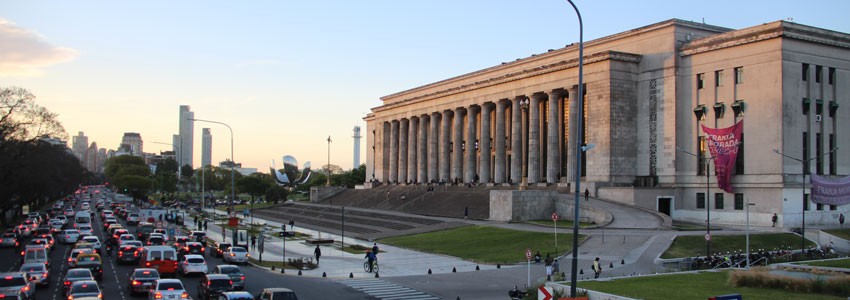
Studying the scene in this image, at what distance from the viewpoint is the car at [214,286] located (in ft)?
98.1

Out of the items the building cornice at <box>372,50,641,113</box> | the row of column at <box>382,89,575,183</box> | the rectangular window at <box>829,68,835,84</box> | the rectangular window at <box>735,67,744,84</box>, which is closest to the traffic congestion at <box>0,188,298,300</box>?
the row of column at <box>382,89,575,183</box>

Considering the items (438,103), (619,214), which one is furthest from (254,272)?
(438,103)

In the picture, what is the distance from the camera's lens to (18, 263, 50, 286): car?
35341mm

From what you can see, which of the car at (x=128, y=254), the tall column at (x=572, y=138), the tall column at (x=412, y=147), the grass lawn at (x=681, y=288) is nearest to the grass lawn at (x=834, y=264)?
the grass lawn at (x=681, y=288)

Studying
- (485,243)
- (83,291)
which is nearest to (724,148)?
(485,243)

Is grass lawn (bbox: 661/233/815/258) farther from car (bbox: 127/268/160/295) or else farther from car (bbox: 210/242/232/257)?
car (bbox: 210/242/232/257)

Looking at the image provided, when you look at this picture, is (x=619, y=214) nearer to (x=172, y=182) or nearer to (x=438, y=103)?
(x=438, y=103)

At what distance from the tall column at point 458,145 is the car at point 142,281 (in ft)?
231

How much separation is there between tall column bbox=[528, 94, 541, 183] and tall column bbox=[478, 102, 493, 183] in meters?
10.5

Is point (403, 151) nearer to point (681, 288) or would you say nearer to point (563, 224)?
point (563, 224)

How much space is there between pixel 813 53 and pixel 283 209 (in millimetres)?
78862

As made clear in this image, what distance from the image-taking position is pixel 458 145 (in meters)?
102

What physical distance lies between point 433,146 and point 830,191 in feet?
199

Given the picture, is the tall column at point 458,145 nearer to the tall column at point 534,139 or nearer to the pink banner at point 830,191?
the tall column at point 534,139
